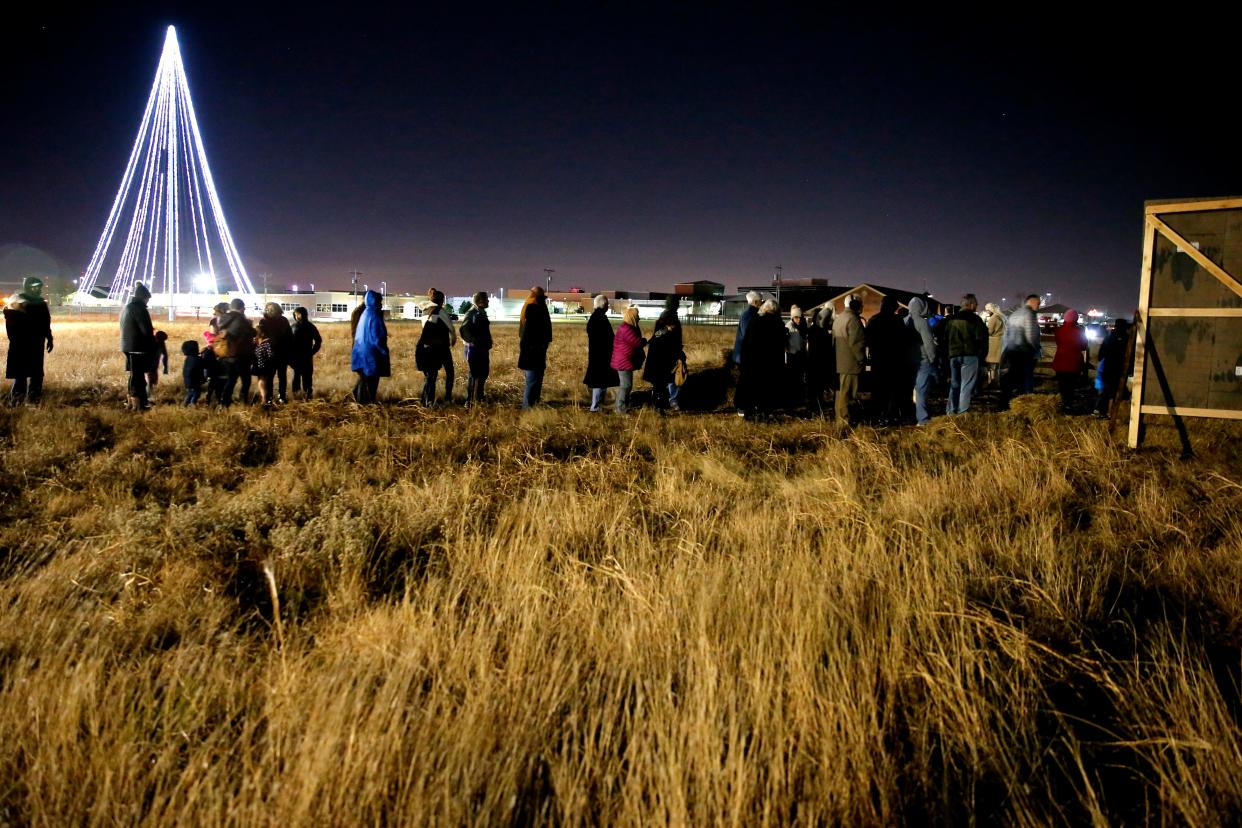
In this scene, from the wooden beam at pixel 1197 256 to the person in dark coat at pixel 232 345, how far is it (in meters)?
11.3

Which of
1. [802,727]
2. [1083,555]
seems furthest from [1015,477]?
[802,727]

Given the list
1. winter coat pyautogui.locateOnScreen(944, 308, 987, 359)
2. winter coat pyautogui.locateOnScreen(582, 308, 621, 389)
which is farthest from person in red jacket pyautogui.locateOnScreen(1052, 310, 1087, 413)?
winter coat pyautogui.locateOnScreen(582, 308, 621, 389)

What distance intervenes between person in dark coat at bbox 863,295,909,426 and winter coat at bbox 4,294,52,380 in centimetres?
1142

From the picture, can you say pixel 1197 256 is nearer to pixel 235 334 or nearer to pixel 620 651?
pixel 620 651

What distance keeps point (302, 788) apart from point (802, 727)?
1.41 metres

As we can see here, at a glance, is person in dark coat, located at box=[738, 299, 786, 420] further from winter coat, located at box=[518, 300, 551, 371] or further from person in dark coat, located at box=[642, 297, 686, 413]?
winter coat, located at box=[518, 300, 551, 371]

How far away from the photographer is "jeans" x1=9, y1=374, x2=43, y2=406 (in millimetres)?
9010

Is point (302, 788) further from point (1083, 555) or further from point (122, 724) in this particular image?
point (1083, 555)

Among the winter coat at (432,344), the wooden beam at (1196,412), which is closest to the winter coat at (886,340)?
the wooden beam at (1196,412)

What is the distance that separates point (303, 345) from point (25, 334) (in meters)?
3.45

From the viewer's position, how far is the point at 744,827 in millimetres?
1647

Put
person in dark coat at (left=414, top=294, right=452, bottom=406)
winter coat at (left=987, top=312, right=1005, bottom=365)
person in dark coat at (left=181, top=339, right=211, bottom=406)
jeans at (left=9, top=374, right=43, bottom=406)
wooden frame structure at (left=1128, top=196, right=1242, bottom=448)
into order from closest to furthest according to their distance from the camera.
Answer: wooden frame structure at (left=1128, top=196, right=1242, bottom=448), jeans at (left=9, top=374, right=43, bottom=406), person in dark coat at (left=414, top=294, right=452, bottom=406), person in dark coat at (left=181, top=339, right=211, bottom=406), winter coat at (left=987, top=312, right=1005, bottom=365)

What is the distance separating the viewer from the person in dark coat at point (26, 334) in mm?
8602

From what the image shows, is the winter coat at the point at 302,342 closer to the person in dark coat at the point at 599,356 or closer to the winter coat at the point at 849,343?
the person in dark coat at the point at 599,356
